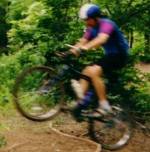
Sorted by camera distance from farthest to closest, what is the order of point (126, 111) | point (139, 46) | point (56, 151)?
point (139, 46), point (56, 151), point (126, 111)

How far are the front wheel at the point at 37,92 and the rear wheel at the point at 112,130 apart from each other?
875 mm

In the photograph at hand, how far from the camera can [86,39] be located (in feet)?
24.9

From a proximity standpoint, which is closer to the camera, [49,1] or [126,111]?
[126,111]

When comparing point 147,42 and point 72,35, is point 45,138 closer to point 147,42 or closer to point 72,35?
point 72,35

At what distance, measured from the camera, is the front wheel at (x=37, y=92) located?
7410mm

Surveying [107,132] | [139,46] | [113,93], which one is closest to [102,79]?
[107,132]

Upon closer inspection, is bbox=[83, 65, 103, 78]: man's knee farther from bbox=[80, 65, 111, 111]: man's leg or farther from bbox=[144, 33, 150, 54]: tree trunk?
bbox=[144, 33, 150, 54]: tree trunk

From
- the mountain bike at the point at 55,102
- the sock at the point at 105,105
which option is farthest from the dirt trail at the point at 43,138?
the sock at the point at 105,105

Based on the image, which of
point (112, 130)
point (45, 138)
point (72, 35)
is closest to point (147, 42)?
point (72, 35)

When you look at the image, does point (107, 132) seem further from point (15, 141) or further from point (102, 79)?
point (15, 141)

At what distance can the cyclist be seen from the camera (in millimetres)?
7141

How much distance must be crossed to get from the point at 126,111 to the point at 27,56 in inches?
225

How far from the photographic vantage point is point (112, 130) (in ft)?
27.5

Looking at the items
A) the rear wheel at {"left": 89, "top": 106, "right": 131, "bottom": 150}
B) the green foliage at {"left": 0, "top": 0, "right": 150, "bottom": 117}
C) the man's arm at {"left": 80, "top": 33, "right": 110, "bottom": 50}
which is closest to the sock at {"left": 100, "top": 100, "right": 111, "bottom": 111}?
the rear wheel at {"left": 89, "top": 106, "right": 131, "bottom": 150}
